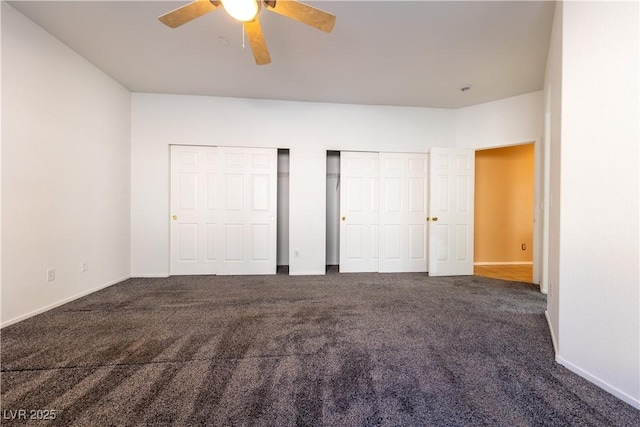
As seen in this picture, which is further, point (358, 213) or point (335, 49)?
point (358, 213)

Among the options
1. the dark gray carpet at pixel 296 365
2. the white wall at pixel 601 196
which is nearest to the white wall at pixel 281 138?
the dark gray carpet at pixel 296 365

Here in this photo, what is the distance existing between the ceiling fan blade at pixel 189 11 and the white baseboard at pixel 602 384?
3286 millimetres

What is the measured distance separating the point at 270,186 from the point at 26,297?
9.22 feet

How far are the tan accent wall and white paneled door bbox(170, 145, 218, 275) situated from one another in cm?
471

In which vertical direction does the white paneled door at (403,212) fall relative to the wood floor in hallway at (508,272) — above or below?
above

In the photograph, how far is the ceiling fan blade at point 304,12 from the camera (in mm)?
1529

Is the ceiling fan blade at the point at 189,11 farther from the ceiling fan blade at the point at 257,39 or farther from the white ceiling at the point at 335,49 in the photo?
the white ceiling at the point at 335,49

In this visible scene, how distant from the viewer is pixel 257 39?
5.99 feet

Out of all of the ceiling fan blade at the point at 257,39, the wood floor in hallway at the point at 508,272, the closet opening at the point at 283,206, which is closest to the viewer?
the ceiling fan blade at the point at 257,39

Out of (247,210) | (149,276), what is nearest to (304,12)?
(247,210)

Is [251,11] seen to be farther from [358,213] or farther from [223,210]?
[358,213]

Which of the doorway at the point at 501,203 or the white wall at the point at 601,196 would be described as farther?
the doorway at the point at 501,203

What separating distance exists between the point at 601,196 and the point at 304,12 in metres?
2.13

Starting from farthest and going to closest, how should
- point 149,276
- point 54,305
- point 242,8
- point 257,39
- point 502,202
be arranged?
point 502,202, point 149,276, point 54,305, point 257,39, point 242,8
